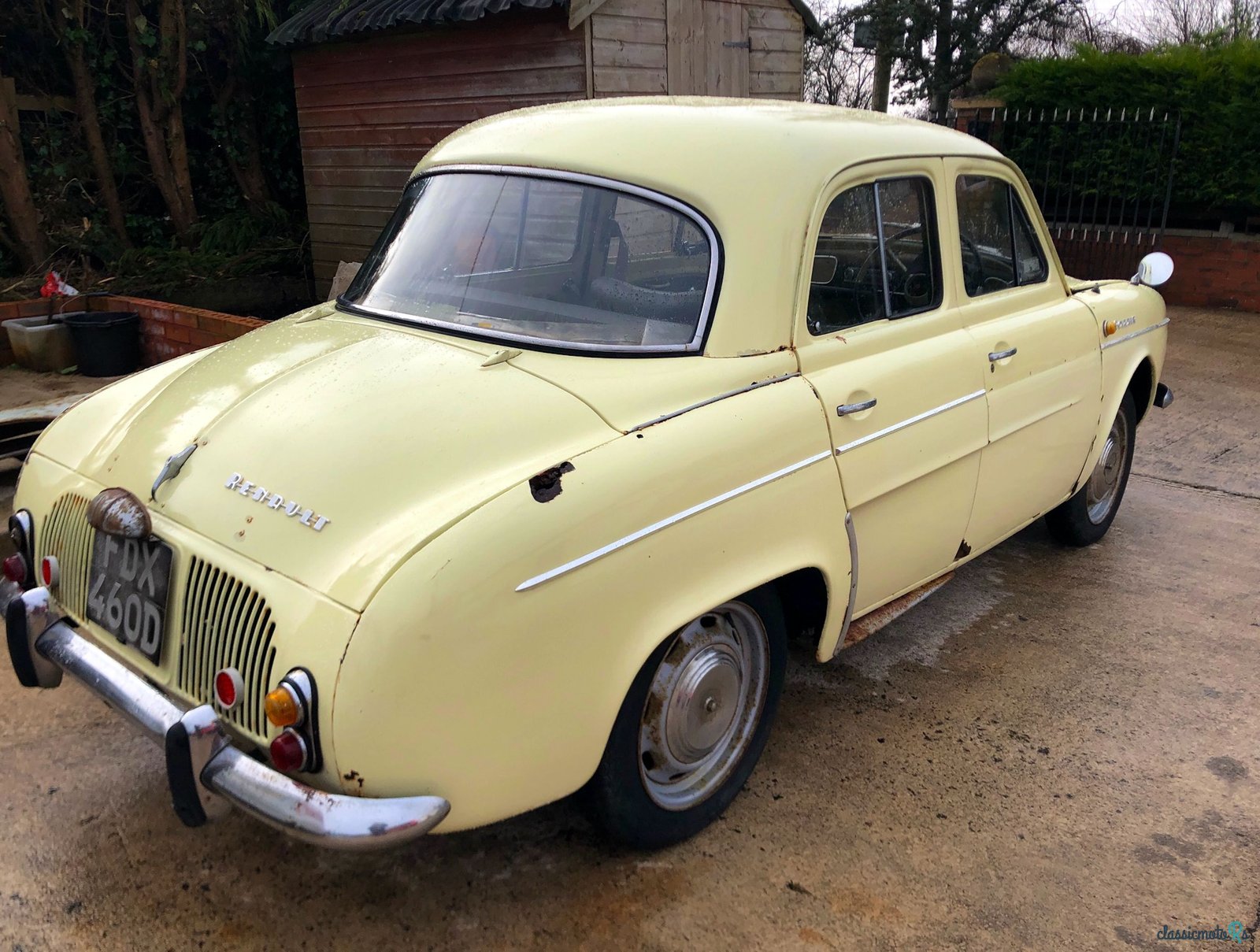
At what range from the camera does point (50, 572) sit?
107 inches

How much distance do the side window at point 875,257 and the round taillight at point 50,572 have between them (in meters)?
2.18

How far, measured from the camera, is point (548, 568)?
2129 mm

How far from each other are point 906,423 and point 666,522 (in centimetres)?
109

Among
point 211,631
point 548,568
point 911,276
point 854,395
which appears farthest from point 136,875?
point 911,276

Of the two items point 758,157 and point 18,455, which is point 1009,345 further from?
point 18,455

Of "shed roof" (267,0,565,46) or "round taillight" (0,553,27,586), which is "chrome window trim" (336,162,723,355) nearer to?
"round taillight" (0,553,27,586)

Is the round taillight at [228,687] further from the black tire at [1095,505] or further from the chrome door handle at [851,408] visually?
the black tire at [1095,505]

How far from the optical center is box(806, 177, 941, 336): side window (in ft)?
9.76

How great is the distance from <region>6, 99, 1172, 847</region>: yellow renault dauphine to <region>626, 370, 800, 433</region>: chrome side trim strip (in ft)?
0.05

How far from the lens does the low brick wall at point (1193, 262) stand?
32.4 ft

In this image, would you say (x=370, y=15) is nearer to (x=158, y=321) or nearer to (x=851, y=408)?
(x=158, y=321)

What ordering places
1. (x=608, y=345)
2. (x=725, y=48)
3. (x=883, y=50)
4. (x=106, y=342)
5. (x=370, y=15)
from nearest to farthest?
(x=608, y=345)
(x=106, y=342)
(x=725, y=48)
(x=370, y=15)
(x=883, y=50)

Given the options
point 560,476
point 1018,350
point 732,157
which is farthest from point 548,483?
point 1018,350

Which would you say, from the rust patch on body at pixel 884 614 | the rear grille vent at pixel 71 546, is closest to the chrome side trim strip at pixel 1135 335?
the rust patch on body at pixel 884 614
